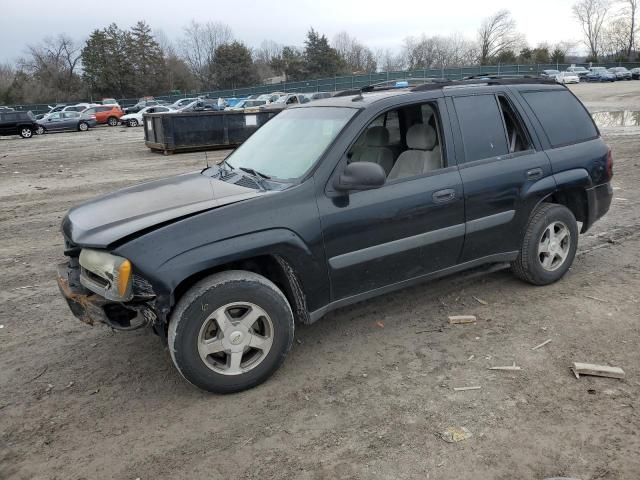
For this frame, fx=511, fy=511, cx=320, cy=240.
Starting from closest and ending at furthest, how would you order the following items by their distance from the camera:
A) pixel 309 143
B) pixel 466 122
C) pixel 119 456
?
pixel 119 456
pixel 309 143
pixel 466 122

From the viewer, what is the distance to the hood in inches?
122

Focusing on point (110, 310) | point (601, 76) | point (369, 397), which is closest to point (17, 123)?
point (110, 310)

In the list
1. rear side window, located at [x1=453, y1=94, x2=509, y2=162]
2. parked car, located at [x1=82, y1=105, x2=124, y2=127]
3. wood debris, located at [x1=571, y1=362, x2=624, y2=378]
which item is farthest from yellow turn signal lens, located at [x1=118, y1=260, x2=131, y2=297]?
parked car, located at [x1=82, y1=105, x2=124, y2=127]

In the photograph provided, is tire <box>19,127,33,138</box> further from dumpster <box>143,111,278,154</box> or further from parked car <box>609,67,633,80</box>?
parked car <box>609,67,633,80</box>

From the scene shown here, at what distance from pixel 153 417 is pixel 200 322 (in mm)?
655

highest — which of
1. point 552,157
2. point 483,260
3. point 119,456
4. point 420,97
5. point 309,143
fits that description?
point 420,97

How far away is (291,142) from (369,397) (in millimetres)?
1997

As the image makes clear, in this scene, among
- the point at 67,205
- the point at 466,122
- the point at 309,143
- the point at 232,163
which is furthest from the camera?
the point at 67,205

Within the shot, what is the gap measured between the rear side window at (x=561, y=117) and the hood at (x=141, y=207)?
274 cm

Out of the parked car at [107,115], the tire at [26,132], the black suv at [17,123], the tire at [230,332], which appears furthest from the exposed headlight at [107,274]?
the parked car at [107,115]

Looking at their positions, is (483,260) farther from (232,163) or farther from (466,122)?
(232,163)

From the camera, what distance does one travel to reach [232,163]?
4.38m

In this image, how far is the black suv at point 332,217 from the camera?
10.0 ft

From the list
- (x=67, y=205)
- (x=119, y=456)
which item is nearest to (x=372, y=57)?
(x=67, y=205)
